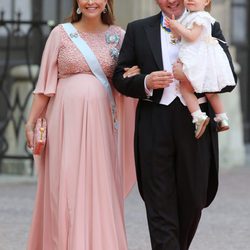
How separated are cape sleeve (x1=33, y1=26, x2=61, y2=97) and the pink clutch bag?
Result: 171mm

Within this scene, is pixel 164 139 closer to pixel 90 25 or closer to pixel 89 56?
pixel 89 56

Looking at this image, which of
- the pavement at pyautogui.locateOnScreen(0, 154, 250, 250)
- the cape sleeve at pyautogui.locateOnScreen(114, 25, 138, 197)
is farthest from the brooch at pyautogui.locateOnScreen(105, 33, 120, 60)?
the pavement at pyautogui.locateOnScreen(0, 154, 250, 250)

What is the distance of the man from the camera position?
5.59 meters

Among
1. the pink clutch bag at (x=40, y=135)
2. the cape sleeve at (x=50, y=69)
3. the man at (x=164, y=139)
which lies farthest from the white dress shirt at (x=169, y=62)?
the pink clutch bag at (x=40, y=135)

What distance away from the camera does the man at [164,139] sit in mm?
5590

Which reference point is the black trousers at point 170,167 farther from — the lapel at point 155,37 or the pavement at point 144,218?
the pavement at point 144,218

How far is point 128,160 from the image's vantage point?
6.34 meters

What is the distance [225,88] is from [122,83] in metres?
0.56

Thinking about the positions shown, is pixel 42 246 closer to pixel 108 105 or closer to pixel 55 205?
pixel 55 205

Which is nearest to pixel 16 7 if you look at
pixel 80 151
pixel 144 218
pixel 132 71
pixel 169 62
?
pixel 144 218

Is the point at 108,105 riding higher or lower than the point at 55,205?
higher

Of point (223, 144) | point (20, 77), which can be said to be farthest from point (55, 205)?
point (223, 144)

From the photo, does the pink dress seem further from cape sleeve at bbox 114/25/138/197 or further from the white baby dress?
the white baby dress

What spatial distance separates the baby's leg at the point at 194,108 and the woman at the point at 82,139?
2.12ft
